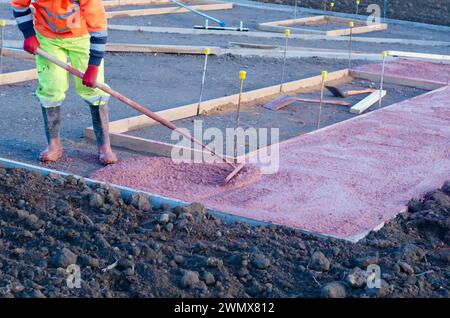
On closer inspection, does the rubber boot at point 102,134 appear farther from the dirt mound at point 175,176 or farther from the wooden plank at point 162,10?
the wooden plank at point 162,10

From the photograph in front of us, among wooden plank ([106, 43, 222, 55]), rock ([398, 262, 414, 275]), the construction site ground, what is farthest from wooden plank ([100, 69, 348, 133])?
rock ([398, 262, 414, 275])

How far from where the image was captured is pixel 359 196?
638cm

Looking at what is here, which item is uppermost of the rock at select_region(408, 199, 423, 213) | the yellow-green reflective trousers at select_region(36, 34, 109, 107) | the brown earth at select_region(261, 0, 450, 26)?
the yellow-green reflective trousers at select_region(36, 34, 109, 107)

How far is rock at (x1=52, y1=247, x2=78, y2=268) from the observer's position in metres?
4.65

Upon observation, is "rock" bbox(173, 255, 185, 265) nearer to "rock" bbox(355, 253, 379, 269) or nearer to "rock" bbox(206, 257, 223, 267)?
"rock" bbox(206, 257, 223, 267)

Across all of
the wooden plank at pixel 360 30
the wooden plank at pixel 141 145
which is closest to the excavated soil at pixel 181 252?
the wooden plank at pixel 141 145

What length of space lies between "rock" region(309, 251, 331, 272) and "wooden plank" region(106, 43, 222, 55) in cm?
758

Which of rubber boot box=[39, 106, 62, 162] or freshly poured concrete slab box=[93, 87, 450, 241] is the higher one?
rubber boot box=[39, 106, 62, 162]

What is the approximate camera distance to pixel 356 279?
179 inches

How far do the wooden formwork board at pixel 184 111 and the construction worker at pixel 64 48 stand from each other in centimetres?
40

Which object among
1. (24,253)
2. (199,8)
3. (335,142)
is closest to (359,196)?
(335,142)

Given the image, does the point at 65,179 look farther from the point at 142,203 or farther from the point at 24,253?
the point at 24,253

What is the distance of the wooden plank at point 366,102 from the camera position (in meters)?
9.56

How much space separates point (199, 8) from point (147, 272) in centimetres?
1416
